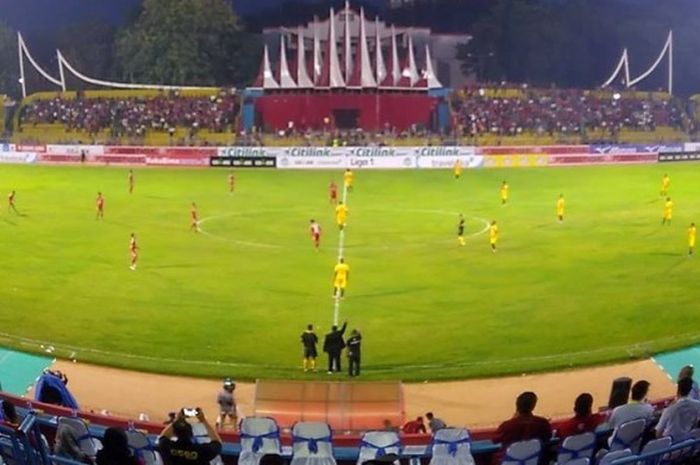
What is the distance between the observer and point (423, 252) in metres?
30.3

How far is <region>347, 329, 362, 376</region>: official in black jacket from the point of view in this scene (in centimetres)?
1827

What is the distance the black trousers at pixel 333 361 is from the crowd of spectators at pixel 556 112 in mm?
46794

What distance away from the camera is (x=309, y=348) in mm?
18859

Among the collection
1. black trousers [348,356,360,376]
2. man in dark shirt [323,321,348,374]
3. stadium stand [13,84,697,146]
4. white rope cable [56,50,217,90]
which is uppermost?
white rope cable [56,50,217,90]

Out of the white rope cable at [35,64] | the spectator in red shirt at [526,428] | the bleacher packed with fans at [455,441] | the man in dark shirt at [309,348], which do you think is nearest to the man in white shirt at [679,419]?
the bleacher packed with fans at [455,441]

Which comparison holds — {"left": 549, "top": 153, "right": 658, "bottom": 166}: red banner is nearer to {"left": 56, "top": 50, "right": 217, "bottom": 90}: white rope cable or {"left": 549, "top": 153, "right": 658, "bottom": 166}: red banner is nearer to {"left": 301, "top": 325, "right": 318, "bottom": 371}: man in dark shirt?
{"left": 56, "top": 50, "right": 217, "bottom": 90}: white rope cable

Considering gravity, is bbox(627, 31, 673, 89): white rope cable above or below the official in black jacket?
above

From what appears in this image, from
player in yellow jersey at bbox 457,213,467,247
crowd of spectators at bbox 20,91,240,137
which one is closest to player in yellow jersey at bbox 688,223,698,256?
player in yellow jersey at bbox 457,213,467,247

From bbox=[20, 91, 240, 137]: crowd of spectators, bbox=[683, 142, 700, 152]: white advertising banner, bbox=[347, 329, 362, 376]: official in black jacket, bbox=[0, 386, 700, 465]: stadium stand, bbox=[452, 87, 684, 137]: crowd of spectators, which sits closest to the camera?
bbox=[0, 386, 700, 465]: stadium stand

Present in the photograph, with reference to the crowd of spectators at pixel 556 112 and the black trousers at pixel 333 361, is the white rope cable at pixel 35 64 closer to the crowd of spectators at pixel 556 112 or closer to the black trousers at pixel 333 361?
the crowd of spectators at pixel 556 112

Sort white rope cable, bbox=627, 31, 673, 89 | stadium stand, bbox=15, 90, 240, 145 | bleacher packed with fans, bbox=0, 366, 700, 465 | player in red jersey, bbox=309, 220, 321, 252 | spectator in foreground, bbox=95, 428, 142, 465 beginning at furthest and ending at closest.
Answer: white rope cable, bbox=627, 31, 673, 89, stadium stand, bbox=15, 90, 240, 145, player in red jersey, bbox=309, 220, 321, 252, bleacher packed with fans, bbox=0, 366, 700, 465, spectator in foreground, bbox=95, 428, 142, 465

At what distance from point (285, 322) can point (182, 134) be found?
42558mm

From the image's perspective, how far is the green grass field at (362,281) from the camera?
20469 millimetres

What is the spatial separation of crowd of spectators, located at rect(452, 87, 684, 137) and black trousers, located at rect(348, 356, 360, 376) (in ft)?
155
